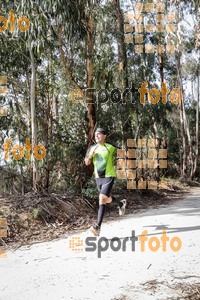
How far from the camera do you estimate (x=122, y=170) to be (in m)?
12.0

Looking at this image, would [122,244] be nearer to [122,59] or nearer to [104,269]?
[104,269]

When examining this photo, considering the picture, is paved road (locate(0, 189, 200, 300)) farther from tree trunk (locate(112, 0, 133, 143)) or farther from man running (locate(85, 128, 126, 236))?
tree trunk (locate(112, 0, 133, 143))

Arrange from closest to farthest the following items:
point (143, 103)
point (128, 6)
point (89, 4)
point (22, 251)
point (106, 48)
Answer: point (22, 251) → point (89, 4) → point (106, 48) → point (143, 103) → point (128, 6)

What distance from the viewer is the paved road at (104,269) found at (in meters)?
3.25

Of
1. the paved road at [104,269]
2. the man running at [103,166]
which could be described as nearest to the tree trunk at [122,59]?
the paved road at [104,269]

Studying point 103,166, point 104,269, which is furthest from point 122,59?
point 104,269

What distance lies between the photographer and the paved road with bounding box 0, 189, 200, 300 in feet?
10.7

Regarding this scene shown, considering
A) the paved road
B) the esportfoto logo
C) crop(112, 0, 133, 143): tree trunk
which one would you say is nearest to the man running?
the esportfoto logo

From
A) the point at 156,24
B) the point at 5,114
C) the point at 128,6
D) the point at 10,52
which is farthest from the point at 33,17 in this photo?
the point at 156,24

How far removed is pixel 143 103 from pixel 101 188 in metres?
6.83

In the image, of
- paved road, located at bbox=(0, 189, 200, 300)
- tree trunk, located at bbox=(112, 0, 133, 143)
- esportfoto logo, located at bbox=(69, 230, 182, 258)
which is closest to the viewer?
paved road, located at bbox=(0, 189, 200, 300)

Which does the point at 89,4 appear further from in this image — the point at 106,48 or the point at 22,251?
the point at 22,251

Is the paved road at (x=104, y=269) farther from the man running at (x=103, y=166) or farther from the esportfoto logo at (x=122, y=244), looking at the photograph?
the man running at (x=103, y=166)

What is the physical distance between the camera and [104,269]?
3883 mm
